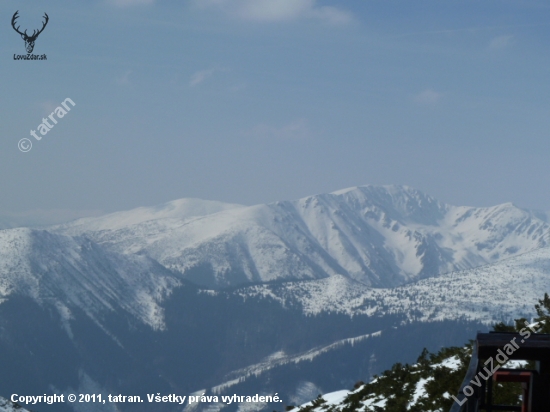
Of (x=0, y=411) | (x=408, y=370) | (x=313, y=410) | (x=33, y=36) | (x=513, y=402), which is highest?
(x=33, y=36)

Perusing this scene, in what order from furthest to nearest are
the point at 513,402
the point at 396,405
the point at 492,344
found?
the point at 396,405, the point at 513,402, the point at 492,344

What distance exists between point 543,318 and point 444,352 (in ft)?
32.4

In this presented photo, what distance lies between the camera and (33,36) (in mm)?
83812

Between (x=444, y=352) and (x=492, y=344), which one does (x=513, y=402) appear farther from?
(x=444, y=352)

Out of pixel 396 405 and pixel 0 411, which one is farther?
pixel 0 411

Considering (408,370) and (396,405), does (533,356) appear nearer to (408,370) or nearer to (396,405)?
(396,405)

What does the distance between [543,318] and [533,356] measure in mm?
26644

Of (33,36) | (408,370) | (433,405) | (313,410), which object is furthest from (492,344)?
(33,36)

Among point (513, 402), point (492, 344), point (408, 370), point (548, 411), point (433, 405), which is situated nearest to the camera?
point (548, 411)

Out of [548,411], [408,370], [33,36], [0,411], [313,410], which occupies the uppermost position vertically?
[33,36]

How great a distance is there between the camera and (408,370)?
44.0m

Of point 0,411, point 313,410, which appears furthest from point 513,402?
point 0,411

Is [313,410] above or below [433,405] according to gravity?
below

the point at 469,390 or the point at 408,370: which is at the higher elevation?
the point at 469,390
